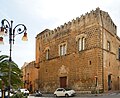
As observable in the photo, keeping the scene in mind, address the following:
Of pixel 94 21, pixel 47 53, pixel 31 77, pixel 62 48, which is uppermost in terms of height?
pixel 94 21

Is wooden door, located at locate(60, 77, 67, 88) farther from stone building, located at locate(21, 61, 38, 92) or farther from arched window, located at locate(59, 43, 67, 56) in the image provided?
stone building, located at locate(21, 61, 38, 92)

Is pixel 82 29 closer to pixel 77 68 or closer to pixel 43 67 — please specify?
pixel 77 68

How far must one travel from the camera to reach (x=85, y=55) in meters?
36.2

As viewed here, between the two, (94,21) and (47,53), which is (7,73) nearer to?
(94,21)

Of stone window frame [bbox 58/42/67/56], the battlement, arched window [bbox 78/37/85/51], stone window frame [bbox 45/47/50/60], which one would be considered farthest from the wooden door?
the battlement

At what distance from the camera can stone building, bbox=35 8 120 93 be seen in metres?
34.6

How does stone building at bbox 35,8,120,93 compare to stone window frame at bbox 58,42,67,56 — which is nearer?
stone building at bbox 35,8,120,93

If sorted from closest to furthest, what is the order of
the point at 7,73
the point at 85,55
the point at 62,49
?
the point at 7,73, the point at 85,55, the point at 62,49

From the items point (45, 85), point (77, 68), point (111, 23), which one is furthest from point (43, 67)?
point (111, 23)

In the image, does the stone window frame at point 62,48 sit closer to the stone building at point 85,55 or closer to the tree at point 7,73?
the stone building at point 85,55

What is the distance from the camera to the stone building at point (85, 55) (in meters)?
34.6

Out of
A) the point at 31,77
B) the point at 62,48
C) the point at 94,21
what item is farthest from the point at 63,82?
the point at 31,77

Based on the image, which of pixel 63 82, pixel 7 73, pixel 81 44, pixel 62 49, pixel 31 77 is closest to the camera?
pixel 7 73

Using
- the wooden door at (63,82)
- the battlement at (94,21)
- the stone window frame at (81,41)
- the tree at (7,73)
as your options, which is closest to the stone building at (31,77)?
the wooden door at (63,82)
